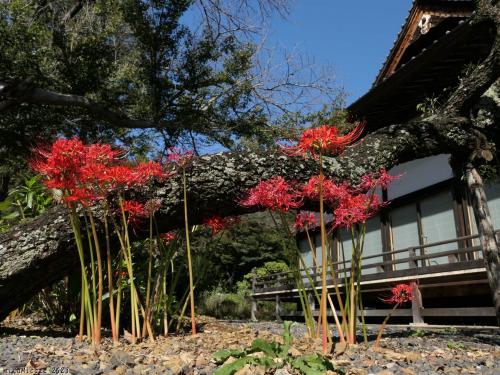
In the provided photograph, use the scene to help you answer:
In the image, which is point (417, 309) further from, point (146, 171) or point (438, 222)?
point (146, 171)

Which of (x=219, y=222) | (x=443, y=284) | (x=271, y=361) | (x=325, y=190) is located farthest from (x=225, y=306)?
(x=271, y=361)

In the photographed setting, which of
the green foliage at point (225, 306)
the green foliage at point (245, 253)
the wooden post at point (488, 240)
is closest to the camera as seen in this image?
the wooden post at point (488, 240)

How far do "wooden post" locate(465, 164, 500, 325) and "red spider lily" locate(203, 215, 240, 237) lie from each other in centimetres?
199

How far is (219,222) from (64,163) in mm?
1367

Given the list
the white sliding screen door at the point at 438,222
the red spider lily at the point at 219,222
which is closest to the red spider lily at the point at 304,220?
the red spider lily at the point at 219,222

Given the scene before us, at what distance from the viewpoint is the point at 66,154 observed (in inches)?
106

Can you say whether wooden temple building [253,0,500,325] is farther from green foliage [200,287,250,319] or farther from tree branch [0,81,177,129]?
tree branch [0,81,177,129]

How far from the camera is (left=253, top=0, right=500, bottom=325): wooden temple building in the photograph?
6121 mm

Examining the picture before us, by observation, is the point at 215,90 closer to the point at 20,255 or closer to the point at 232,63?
the point at 232,63

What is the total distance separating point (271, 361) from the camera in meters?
1.81

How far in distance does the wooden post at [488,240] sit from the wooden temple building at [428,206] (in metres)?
2.09

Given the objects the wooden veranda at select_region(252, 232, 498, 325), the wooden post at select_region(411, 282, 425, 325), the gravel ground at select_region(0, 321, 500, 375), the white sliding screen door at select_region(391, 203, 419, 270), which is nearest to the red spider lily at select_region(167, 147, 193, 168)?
the gravel ground at select_region(0, 321, 500, 375)

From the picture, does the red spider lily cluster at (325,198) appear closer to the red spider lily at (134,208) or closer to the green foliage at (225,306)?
the red spider lily at (134,208)

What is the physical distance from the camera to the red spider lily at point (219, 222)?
360 cm
